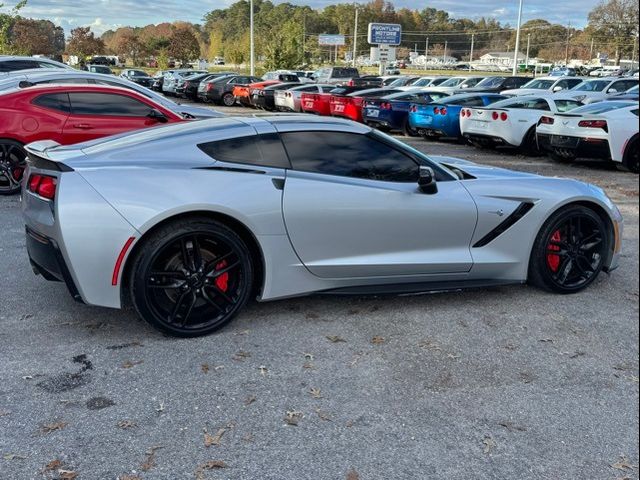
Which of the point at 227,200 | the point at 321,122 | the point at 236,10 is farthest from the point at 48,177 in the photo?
the point at 236,10

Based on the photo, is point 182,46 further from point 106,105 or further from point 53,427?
point 53,427

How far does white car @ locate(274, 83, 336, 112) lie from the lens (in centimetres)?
2305

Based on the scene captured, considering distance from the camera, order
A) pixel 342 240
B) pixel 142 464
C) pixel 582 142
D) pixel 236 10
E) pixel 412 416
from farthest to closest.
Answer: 1. pixel 236 10
2. pixel 582 142
3. pixel 342 240
4. pixel 412 416
5. pixel 142 464

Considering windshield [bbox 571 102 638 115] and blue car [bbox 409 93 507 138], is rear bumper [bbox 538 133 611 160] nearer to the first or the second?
windshield [bbox 571 102 638 115]

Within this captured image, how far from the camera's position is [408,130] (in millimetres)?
18188

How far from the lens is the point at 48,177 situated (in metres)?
4.02

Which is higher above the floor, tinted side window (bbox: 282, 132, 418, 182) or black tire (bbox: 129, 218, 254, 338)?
tinted side window (bbox: 282, 132, 418, 182)

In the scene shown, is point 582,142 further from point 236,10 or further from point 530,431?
point 236,10

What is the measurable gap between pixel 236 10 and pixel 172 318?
119 metres

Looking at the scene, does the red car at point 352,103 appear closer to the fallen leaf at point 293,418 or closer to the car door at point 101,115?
the car door at point 101,115

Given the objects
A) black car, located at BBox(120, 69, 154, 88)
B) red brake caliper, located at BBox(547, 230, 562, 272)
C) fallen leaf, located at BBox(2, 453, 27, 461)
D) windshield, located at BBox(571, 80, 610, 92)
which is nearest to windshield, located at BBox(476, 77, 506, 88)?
windshield, located at BBox(571, 80, 610, 92)

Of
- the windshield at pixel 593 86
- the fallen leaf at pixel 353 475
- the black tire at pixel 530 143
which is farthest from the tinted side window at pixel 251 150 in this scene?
the windshield at pixel 593 86

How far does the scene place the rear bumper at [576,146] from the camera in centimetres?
1105

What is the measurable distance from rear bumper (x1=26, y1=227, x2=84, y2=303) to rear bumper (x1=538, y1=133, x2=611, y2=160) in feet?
32.2
